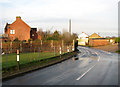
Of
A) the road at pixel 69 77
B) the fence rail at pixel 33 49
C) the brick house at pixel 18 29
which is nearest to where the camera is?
the road at pixel 69 77

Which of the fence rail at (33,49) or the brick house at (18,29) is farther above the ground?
the brick house at (18,29)

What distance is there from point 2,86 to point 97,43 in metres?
70.2

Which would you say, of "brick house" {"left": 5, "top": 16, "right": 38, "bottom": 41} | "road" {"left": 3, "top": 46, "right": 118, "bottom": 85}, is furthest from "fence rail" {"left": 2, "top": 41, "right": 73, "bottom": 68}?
"brick house" {"left": 5, "top": 16, "right": 38, "bottom": 41}

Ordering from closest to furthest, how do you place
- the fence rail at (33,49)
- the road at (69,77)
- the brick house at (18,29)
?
the road at (69,77) → the fence rail at (33,49) → the brick house at (18,29)

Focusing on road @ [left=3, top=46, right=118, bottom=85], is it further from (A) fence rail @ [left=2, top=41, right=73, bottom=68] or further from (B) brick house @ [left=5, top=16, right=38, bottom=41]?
(B) brick house @ [left=5, top=16, right=38, bottom=41]

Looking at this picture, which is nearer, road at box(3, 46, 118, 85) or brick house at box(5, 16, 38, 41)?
road at box(3, 46, 118, 85)

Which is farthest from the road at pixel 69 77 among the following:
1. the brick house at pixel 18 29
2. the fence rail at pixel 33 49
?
the brick house at pixel 18 29

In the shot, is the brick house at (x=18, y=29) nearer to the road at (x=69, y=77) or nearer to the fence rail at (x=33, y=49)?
the fence rail at (x=33, y=49)

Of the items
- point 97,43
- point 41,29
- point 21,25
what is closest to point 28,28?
point 21,25

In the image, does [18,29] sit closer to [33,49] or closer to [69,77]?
[33,49]

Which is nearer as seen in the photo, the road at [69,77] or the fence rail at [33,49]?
the road at [69,77]

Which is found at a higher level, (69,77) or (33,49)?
(33,49)

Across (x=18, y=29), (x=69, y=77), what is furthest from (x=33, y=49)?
(x=18, y=29)

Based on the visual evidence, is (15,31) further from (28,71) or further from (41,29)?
(28,71)
